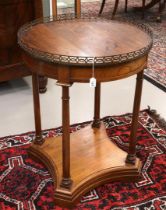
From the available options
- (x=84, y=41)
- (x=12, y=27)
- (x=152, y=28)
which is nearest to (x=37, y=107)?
(x=84, y=41)

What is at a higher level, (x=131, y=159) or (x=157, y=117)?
(x=131, y=159)

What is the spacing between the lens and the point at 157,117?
2.72 metres

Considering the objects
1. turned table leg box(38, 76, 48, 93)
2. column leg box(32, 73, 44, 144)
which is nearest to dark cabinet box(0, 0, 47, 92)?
turned table leg box(38, 76, 48, 93)

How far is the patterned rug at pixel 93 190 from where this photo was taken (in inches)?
74.2

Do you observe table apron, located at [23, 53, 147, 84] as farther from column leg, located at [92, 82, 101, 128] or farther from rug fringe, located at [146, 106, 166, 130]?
rug fringe, located at [146, 106, 166, 130]

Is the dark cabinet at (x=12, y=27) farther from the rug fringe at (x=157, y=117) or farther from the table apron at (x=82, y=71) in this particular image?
the table apron at (x=82, y=71)

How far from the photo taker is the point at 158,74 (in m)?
3.54

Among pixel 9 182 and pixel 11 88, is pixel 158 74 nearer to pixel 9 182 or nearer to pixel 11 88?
pixel 11 88

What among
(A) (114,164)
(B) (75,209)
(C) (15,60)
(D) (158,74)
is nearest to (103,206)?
(B) (75,209)

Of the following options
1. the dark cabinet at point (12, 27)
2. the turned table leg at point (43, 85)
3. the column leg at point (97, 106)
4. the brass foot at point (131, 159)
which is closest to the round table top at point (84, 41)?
the column leg at point (97, 106)

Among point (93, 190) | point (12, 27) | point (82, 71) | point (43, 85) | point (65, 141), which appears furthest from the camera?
point (43, 85)

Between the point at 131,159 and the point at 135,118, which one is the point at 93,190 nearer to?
the point at 131,159

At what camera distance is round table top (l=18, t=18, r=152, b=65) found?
5.11 feet

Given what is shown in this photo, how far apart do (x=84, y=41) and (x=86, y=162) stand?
0.74 metres
